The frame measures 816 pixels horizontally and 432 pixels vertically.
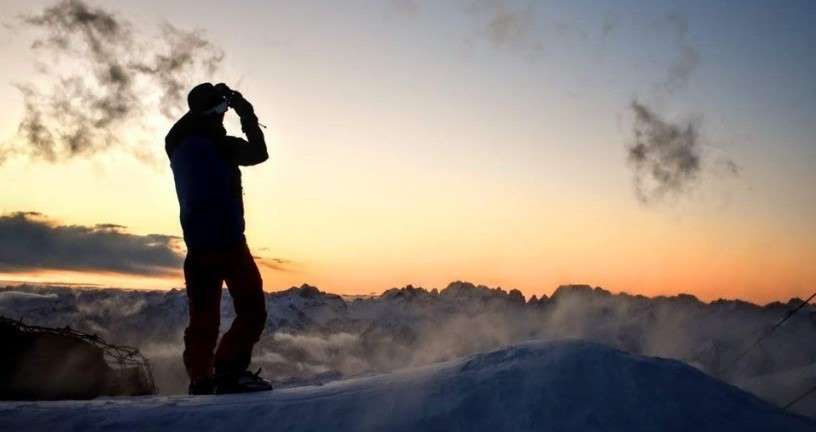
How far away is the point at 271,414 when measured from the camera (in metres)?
4.56

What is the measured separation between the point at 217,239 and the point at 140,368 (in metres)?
7.86

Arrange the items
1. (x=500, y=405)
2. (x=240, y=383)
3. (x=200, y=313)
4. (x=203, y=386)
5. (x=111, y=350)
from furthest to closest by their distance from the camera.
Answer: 1. (x=111, y=350)
2. (x=200, y=313)
3. (x=203, y=386)
4. (x=240, y=383)
5. (x=500, y=405)

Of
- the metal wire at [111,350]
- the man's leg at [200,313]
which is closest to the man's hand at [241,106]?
the man's leg at [200,313]

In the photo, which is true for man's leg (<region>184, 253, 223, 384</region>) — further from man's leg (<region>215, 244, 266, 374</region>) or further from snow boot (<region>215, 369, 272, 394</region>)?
snow boot (<region>215, 369, 272, 394</region>)

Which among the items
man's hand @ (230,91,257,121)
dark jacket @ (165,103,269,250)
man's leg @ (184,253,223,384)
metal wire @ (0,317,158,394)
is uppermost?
man's hand @ (230,91,257,121)

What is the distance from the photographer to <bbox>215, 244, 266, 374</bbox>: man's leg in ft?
19.7

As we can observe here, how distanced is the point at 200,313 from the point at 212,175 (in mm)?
1275

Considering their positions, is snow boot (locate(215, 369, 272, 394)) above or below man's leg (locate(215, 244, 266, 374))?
below

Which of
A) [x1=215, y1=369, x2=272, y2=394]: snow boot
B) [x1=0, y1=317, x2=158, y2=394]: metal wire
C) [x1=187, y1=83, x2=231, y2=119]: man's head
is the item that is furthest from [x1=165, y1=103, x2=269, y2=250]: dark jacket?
[x1=0, y1=317, x2=158, y2=394]: metal wire

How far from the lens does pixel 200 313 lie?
631 cm

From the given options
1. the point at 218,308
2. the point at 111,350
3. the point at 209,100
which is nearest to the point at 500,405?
the point at 218,308

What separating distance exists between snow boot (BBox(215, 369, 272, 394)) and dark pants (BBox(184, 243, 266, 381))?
8 cm

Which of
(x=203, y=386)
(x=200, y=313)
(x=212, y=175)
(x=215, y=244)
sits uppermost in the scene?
(x=212, y=175)

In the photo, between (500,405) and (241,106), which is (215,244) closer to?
(241,106)
